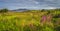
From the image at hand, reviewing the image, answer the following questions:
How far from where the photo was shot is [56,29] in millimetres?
3629

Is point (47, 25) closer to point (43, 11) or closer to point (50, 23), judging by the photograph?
point (50, 23)

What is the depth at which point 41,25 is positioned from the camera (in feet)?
11.5

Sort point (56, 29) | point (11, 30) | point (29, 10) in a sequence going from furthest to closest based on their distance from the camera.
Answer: point (29, 10) → point (56, 29) → point (11, 30)

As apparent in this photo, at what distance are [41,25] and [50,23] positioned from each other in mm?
153

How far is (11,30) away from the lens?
3.41 m

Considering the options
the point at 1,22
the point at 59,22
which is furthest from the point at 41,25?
the point at 1,22

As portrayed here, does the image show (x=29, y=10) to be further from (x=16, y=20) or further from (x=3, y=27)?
(x=3, y=27)

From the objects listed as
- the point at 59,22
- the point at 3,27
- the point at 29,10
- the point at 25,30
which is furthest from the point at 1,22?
the point at 59,22

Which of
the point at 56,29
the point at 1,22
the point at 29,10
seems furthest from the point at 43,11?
the point at 1,22

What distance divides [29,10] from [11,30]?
797mm

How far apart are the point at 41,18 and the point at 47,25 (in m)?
0.14

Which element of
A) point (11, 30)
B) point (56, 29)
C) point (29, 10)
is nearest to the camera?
point (11, 30)

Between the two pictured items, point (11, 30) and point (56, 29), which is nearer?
point (11, 30)

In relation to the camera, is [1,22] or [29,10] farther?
[29,10]
